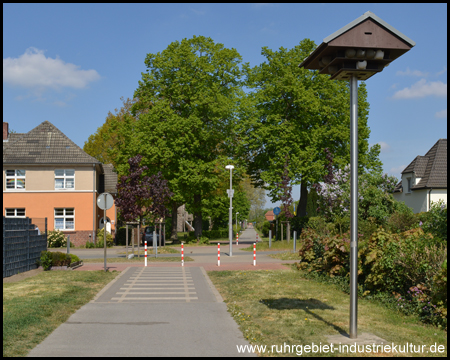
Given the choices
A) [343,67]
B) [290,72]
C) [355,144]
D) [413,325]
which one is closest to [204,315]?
[413,325]

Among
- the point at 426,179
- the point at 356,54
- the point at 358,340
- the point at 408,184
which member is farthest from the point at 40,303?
the point at 408,184

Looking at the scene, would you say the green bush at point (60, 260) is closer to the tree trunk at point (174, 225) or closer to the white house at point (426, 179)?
the tree trunk at point (174, 225)

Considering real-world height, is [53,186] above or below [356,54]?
below

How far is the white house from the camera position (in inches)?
1754

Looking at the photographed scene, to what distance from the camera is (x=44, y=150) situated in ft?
133

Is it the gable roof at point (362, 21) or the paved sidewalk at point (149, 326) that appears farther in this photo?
the gable roof at point (362, 21)

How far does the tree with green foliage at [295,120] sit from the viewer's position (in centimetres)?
3800

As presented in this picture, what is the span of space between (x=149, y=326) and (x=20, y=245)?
35.1ft

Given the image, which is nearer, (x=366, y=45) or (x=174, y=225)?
(x=366, y=45)

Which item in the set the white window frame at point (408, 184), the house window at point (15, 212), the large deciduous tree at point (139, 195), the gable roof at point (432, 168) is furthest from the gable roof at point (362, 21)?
the white window frame at point (408, 184)

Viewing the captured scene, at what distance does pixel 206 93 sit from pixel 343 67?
30.9 meters

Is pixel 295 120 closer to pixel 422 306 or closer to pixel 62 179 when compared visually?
pixel 62 179

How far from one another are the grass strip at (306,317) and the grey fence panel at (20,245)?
7.18 metres

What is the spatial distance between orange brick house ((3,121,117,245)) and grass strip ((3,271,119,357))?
928 inches
